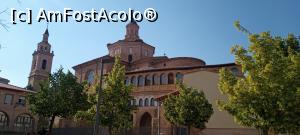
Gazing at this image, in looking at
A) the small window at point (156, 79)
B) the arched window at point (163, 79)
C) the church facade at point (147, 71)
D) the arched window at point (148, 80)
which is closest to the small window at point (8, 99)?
the church facade at point (147, 71)

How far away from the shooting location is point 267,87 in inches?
594

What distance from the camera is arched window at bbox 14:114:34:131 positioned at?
52.3 meters

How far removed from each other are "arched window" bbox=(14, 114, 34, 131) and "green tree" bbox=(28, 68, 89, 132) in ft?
84.5

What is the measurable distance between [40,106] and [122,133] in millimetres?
7686

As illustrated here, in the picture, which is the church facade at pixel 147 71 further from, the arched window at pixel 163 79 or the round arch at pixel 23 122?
the round arch at pixel 23 122

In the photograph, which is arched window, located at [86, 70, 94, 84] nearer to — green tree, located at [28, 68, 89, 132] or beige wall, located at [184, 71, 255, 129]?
green tree, located at [28, 68, 89, 132]

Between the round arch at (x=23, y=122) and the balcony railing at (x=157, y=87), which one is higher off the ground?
the balcony railing at (x=157, y=87)

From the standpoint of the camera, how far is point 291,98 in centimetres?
1438

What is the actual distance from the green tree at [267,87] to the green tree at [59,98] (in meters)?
16.0

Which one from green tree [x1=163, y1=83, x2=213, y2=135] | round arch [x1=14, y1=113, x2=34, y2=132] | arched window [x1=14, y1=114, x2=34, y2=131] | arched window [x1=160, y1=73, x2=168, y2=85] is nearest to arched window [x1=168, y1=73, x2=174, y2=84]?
arched window [x1=160, y1=73, x2=168, y2=85]

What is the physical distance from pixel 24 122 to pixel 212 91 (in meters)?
37.4

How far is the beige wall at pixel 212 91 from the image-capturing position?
92.7ft

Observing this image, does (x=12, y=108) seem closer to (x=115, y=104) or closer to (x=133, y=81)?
(x=133, y=81)

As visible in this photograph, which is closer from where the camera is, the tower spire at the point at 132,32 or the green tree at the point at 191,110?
the green tree at the point at 191,110
